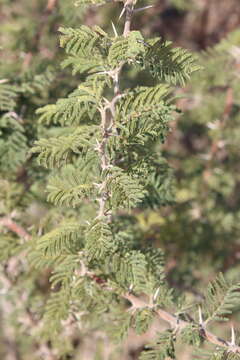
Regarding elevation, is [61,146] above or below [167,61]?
below

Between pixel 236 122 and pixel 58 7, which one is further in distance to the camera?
pixel 236 122

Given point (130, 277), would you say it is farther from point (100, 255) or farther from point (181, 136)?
point (181, 136)

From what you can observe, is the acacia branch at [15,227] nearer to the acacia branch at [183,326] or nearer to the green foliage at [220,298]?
the acacia branch at [183,326]

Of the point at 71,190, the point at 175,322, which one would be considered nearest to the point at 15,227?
the point at 71,190

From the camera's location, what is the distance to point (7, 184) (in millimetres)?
1880

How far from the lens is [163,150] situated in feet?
7.20

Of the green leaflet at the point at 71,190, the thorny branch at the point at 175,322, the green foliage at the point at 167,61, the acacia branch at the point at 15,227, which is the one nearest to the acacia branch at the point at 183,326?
the thorny branch at the point at 175,322

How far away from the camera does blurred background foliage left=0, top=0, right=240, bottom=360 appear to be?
5.87 ft

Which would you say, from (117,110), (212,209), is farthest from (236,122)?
(117,110)

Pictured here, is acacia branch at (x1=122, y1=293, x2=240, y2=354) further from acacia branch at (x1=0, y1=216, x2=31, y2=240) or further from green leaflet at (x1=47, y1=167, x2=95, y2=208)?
acacia branch at (x1=0, y1=216, x2=31, y2=240)

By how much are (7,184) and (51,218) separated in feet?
0.85

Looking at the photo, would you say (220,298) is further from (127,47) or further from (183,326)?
(127,47)

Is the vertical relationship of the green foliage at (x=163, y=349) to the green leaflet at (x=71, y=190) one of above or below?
below

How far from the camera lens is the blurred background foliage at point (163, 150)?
5.87ft
